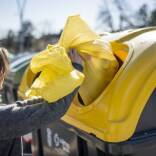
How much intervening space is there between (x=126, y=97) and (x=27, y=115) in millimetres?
512

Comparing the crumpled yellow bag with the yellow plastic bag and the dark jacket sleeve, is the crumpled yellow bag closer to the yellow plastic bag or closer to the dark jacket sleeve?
the yellow plastic bag

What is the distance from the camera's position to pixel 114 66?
95.9 inches

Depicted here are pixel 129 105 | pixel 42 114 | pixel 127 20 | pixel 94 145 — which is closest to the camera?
pixel 42 114

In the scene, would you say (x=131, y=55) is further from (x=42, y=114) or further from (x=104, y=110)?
(x=42, y=114)

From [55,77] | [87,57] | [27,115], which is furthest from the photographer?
[87,57]

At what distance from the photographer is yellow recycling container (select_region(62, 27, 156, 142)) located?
220 cm

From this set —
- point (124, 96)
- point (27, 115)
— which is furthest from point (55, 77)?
point (124, 96)

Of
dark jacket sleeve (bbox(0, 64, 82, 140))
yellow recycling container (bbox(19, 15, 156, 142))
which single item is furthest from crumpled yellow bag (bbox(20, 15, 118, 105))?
dark jacket sleeve (bbox(0, 64, 82, 140))

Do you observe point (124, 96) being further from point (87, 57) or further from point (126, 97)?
point (87, 57)

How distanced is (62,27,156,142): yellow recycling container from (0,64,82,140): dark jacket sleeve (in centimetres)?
27

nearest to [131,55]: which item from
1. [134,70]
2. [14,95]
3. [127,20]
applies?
[134,70]

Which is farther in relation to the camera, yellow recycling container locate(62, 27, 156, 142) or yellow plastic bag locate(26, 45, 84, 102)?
yellow recycling container locate(62, 27, 156, 142)

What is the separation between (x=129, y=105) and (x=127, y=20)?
29502mm

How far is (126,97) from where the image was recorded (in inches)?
86.8
